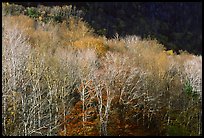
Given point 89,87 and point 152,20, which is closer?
point 89,87

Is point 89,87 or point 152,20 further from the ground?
point 152,20

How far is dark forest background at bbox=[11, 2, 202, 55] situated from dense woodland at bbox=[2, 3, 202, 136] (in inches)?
666

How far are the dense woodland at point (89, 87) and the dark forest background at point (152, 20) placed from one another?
55.5 feet

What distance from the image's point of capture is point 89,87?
90.5ft

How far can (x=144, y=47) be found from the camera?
135ft

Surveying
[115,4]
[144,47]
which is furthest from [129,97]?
[115,4]

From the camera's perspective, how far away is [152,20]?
76750mm

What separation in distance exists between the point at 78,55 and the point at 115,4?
46.2 m

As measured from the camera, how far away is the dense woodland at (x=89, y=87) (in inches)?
879

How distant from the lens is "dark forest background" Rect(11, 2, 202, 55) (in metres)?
62.5

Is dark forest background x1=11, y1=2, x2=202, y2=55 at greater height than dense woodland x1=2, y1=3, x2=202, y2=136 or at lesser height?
greater

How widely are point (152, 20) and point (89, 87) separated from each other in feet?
170

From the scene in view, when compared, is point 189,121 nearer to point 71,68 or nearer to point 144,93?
point 144,93

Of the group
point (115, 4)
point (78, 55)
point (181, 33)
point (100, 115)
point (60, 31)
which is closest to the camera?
point (100, 115)
